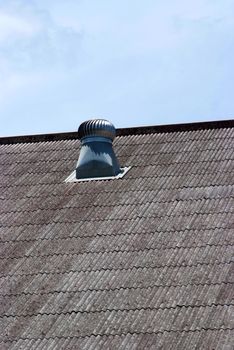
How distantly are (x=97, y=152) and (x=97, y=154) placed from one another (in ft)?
0.19

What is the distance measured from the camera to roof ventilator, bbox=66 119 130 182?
722 inches

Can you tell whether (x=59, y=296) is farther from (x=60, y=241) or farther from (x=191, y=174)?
(x=191, y=174)

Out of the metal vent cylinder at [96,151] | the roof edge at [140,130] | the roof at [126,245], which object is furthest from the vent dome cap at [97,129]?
the roof edge at [140,130]

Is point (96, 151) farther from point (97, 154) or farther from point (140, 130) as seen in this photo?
point (140, 130)

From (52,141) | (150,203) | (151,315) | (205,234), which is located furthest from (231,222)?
(52,141)

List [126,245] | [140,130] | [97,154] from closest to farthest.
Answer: [126,245] < [97,154] < [140,130]

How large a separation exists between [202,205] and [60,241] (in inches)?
88.8

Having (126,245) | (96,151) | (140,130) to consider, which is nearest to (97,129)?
(96,151)

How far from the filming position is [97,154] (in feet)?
61.1

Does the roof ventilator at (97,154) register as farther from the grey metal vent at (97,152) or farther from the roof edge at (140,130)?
the roof edge at (140,130)

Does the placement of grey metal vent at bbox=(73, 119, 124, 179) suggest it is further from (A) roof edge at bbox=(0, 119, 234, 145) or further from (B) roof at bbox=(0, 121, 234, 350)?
(A) roof edge at bbox=(0, 119, 234, 145)

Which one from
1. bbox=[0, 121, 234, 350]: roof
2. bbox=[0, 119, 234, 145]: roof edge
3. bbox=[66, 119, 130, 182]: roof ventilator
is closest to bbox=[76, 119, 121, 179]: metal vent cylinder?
bbox=[66, 119, 130, 182]: roof ventilator

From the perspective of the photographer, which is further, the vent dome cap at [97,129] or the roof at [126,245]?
the vent dome cap at [97,129]

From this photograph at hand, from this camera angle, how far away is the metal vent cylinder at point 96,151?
60.2 feet
